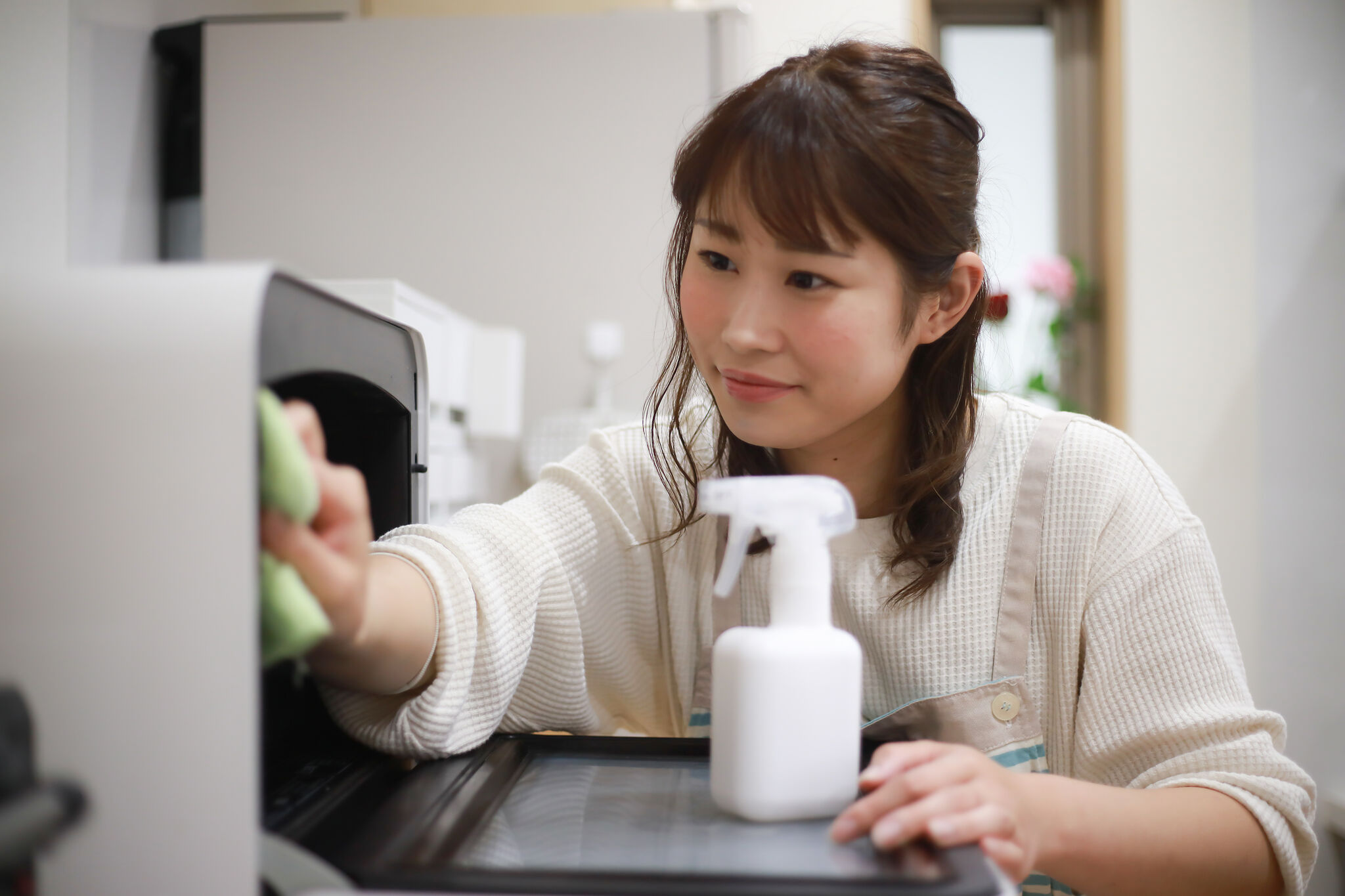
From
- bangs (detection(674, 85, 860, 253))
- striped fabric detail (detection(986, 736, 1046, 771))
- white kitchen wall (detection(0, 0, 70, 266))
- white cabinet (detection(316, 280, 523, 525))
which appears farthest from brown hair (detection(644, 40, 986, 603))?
white kitchen wall (detection(0, 0, 70, 266))

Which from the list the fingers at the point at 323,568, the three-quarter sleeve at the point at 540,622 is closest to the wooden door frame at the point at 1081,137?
the three-quarter sleeve at the point at 540,622

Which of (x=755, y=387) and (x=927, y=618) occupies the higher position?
(x=755, y=387)

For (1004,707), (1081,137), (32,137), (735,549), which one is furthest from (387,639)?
(1081,137)

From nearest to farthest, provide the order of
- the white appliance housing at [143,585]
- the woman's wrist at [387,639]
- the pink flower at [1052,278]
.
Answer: the white appliance housing at [143,585] < the woman's wrist at [387,639] < the pink flower at [1052,278]

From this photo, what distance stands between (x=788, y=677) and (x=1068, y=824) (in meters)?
0.21

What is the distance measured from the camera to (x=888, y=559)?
693 mm

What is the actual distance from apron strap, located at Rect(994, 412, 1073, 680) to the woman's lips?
19 cm

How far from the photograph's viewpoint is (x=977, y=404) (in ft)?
2.47

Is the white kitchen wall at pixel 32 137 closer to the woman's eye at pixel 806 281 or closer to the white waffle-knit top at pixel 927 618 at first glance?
the white waffle-knit top at pixel 927 618

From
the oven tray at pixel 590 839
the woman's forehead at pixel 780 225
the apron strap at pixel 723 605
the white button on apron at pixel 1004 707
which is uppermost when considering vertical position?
the woman's forehead at pixel 780 225

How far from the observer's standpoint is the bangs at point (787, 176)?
22.3 inches

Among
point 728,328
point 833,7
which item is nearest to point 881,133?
point 728,328

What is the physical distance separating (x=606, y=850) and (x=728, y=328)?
321mm

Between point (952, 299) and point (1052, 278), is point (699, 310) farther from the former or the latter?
point (1052, 278)
